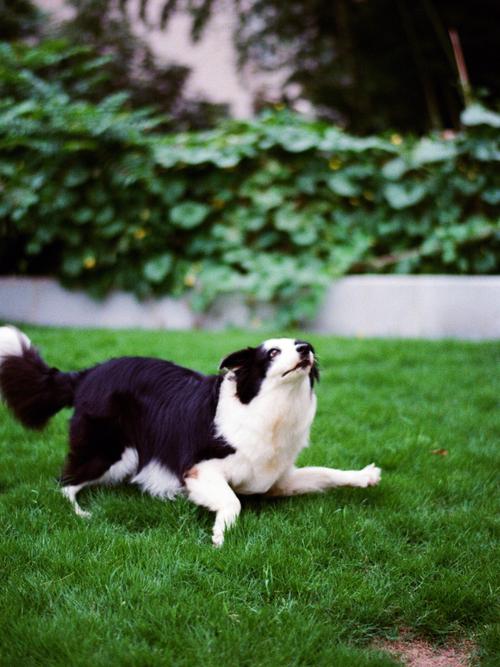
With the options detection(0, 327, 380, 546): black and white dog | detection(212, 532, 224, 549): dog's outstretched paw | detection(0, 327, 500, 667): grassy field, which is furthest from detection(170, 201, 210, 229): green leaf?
detection(212, 532, 224, 549): dog's outstretched paw

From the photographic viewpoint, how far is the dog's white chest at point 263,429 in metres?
2.45

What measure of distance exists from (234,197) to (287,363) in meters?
4.29

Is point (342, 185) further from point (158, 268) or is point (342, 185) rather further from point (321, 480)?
point (321, 480)

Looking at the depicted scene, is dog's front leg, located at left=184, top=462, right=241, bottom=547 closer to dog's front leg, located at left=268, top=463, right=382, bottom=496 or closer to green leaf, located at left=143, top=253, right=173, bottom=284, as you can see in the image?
dog's front leg, located at left=268, top=463, right=382, bottom=496

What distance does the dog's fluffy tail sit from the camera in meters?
2.81

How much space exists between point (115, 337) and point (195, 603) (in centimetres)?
378

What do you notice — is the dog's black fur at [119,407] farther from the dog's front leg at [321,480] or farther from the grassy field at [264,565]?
the dog's front leg at [321,480]

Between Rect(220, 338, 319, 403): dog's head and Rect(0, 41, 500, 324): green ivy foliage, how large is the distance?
3.40 meters

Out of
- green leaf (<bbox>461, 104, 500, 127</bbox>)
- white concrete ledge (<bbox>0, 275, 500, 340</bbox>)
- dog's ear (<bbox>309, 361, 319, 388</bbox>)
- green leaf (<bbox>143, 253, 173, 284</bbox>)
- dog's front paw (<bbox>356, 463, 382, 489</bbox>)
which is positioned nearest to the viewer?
dog's ear (<bbox>309, 361, 319, 388</bbox>)

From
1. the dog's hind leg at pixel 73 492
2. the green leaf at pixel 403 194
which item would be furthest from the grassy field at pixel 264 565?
the green leaf at pixel 403 194

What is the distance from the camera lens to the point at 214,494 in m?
2.45

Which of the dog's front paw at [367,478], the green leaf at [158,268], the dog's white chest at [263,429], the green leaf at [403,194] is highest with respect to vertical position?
the green leaf at [403,194]

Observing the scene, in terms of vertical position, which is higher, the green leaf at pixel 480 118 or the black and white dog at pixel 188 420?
the green leaf at pixel 480 118

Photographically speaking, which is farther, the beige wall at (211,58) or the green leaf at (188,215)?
the beige wall at (211,58)
